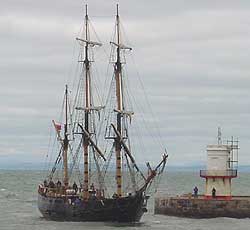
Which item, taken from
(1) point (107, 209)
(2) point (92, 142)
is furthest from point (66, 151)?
(1) point (107, 209)

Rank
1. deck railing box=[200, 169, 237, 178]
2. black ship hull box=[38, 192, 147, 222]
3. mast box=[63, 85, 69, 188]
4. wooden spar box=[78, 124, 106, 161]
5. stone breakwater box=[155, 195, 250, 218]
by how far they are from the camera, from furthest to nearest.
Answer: mast box=[63, 85, 69, 188]
wooden spar box=[78, 124, 106, 161]
deck railing box=[200, 169, 237, 178]
stone breakwater box=[155, 195, 250, 218]
black ship hull box=[38, 192, 147, 222]

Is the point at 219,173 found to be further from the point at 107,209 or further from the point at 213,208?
the point at 107,209

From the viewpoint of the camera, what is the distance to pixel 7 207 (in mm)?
121875

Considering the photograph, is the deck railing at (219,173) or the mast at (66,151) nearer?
the deck railing at (219,173)

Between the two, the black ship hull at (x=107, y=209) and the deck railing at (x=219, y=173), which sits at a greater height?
the deck railing at (x=219, y=173)

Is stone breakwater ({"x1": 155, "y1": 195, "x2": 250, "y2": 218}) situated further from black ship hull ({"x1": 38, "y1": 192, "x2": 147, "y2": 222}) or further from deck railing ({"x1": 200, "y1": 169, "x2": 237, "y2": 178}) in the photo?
black ship hull ({"x1": 38, "y1": 192, "x2": 147, "y2": 222})

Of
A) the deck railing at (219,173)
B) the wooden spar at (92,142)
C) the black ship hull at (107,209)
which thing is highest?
the wooden spar at (92,142)

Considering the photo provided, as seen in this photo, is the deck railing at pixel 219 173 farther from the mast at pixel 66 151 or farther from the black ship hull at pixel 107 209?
the mast at pixel 66 151

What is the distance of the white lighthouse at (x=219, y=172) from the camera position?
94812 mm

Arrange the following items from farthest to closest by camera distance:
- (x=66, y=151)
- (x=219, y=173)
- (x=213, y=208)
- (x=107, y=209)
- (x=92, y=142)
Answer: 1. (x=66, y=151)
2. (x=92, y=142)
3. (x=219, y=173)
4. (x=213, y=208)
5. (x=107, y=209)

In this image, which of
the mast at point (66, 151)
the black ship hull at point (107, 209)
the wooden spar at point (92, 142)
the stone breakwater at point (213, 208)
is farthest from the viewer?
the mast at point (66, 151)

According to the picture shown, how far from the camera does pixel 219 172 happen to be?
311 ft

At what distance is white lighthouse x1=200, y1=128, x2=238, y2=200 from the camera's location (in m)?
94.8

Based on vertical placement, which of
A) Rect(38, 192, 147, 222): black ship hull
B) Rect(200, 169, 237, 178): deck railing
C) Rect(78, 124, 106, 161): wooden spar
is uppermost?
Rect(78, 124, 106, 161): wooden spar
